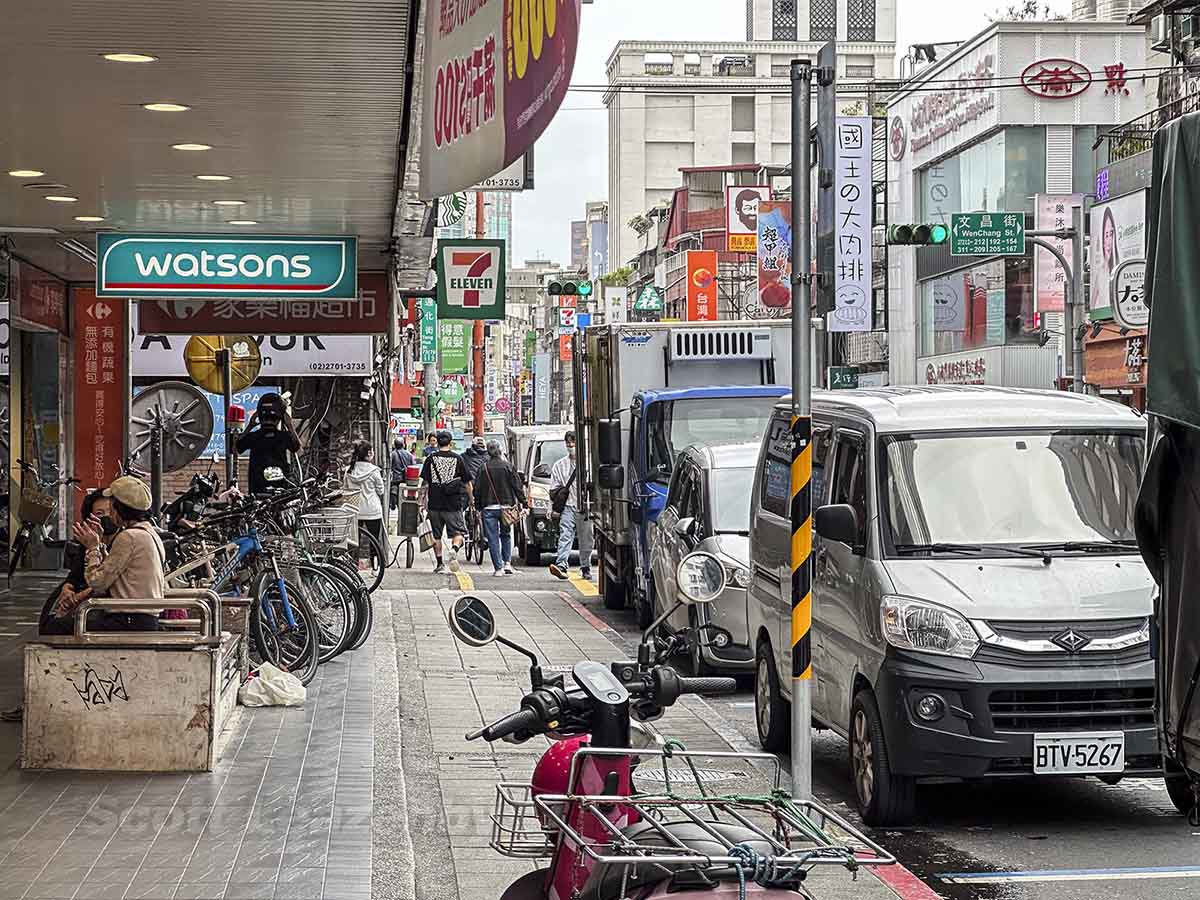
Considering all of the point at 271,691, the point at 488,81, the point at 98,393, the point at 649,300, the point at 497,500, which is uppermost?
the point at 649,300

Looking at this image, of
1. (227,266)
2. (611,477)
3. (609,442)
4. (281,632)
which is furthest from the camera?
(609,442)

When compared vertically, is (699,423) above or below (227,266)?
below

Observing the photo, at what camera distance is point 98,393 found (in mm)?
19594

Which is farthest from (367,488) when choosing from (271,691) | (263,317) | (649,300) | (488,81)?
(649,300)

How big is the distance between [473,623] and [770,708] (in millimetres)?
5552

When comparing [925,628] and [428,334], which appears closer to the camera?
[925,628]

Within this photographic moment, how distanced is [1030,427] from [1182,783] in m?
2.09

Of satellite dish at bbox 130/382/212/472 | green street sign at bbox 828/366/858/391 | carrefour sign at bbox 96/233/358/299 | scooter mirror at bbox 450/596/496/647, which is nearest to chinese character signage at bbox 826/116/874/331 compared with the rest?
green street sign at bbox 828/366/858/391

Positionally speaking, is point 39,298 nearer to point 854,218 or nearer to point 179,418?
point 179,418

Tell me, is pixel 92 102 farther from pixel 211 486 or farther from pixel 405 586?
pixel 405 586

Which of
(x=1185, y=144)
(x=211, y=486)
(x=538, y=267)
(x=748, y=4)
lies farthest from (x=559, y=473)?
(x=538, y=267)

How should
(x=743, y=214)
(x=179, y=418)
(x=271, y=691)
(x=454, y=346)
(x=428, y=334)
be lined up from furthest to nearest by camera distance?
(x=743, y=214) < (x=454, y=346) < (x=428, y=334) < (x=179, y=418) < (x=271, y=691)

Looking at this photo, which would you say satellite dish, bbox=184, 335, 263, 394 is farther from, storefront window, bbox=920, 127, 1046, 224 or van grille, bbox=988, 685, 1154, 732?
storefront window, bbox=920, 127, 1046, 224

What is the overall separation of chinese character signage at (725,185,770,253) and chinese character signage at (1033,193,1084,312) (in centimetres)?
1965
